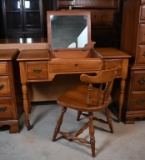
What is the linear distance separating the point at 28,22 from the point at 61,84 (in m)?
1.81

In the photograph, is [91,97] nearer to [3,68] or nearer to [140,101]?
[140,101]

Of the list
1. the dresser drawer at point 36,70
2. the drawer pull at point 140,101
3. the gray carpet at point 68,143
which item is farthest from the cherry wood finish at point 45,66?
the drawer pull at point 140,101

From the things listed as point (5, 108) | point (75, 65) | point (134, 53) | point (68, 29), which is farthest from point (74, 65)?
point (5, 108)

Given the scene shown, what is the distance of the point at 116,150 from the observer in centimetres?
171

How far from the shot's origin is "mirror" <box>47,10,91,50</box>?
6.67ft

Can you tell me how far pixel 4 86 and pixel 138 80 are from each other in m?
1.27

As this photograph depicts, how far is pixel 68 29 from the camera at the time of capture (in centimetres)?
207

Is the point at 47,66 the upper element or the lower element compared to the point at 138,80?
upper

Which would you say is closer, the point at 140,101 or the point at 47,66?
the point at 47,66

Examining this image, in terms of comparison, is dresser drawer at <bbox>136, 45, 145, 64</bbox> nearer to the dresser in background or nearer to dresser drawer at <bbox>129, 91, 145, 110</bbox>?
the dresser in background

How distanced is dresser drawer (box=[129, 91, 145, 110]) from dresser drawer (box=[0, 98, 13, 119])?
1.19m

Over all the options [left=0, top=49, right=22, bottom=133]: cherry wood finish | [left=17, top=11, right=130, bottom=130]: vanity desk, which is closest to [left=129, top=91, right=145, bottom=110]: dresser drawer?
[left=17, top=11, right=130, bottom=130]: vanity desk

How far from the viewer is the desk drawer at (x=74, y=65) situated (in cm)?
177

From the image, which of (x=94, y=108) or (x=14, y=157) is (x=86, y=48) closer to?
(x=94, y=108)
